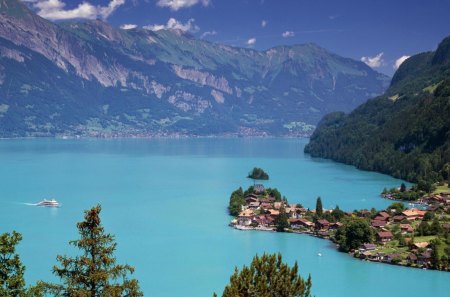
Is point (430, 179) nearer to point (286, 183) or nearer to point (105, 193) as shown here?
point (286, 183)

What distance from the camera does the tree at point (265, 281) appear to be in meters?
16.1

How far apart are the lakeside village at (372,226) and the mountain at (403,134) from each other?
2716 centimetres

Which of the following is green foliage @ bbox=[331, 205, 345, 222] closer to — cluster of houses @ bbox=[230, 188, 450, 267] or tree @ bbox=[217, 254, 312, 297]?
cluster of houses @ bbox=[230, 188, 450, 267]

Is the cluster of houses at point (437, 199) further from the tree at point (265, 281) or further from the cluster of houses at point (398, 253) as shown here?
the tree at point (265, 281)

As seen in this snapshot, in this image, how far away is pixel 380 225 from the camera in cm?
5028

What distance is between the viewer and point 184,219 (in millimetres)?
60094

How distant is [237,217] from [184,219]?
544cm

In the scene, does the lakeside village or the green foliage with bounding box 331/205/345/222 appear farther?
the green foliage with bounding box 331/205/345/222

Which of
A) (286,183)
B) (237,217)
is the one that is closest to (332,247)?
(237,217)

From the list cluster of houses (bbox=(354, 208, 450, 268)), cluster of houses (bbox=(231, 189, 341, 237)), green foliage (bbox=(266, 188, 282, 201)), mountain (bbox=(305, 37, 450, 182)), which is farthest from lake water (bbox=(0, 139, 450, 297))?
mountain (bbox=(305, 37, 450, 182))

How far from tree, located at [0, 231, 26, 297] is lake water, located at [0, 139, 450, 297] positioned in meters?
23.9

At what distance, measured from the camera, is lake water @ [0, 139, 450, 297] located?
38.4 meters

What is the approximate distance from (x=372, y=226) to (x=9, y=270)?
1611 inches

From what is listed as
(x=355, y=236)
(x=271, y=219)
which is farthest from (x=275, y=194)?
(x=355, y=236)
